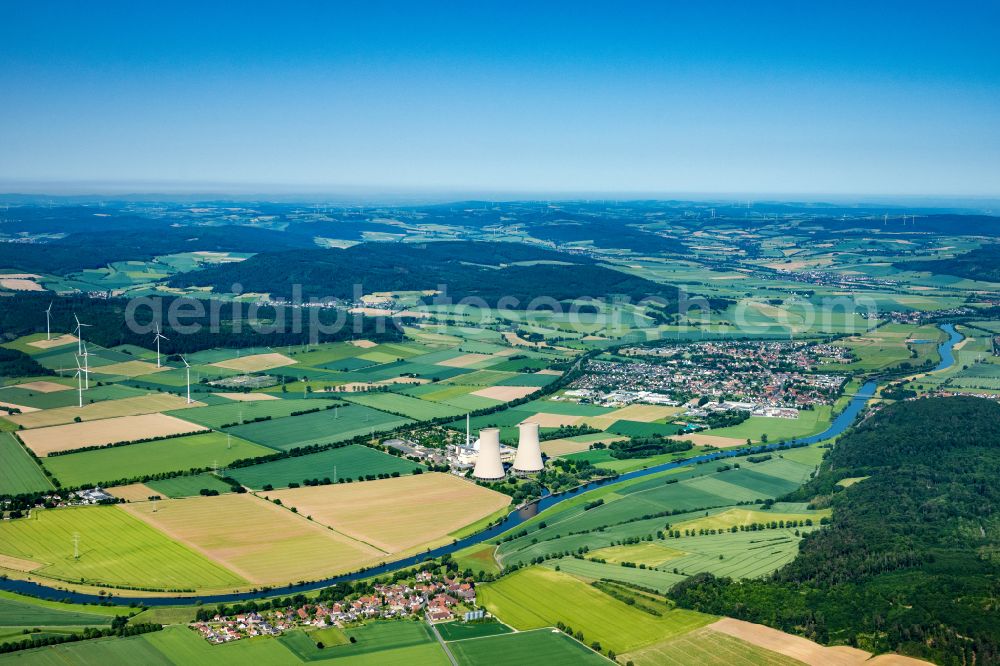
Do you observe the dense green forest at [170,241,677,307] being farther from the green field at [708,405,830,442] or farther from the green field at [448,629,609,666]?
the green field at [448,629,609,666]

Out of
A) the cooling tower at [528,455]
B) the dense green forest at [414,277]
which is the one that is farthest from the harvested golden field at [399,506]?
the dense green forest at [414,277]

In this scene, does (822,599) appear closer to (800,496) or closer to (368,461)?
(800,496)

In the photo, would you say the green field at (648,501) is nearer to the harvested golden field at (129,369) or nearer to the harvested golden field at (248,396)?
the harvested golden field at (248,396)

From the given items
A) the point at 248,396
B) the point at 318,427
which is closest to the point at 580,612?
the point at 318,427

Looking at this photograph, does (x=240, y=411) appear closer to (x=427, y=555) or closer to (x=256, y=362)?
(x=256, y=362)

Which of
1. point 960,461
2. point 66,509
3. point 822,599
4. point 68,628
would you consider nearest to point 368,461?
point 66,509

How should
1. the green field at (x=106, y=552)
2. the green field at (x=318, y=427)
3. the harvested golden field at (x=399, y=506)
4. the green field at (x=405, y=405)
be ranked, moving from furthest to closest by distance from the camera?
the green field at (x=405, y=405) < the green field at (x=318, y=427) < the harvested golden field at (x=399, y=506) < the green field at (x=106, y=552)
